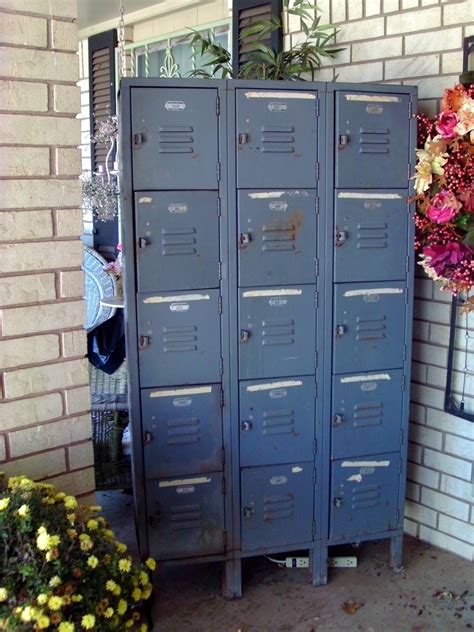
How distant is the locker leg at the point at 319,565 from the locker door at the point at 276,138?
1406 mm

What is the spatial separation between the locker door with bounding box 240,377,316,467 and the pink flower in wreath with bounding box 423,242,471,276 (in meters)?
0.65

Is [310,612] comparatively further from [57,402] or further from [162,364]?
[57,402]

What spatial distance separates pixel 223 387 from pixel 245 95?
1022 millimetres

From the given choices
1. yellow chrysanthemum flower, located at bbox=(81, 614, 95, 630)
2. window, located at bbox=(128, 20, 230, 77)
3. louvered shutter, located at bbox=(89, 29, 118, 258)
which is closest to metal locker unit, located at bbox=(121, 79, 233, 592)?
yellow chrysanthemum flower, located at bbox=(81, 614, 95, 630)

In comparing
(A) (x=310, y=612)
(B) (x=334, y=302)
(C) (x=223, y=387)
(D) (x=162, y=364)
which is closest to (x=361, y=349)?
(B) (x=334, y=302)

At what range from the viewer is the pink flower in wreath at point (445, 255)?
2.23 metres

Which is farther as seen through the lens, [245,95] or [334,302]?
[334,302]

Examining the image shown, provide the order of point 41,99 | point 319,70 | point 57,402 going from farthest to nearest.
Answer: point 319,70 < point 57,402 < point 41,99

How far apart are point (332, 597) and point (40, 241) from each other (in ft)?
5.67

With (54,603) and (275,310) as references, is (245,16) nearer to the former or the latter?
(275,310)

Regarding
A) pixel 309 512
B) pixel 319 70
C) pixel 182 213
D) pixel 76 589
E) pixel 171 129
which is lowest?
pixel 309 512

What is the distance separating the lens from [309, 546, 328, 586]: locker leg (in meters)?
2.77

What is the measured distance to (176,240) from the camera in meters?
2.43

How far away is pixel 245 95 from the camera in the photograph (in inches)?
95.0
